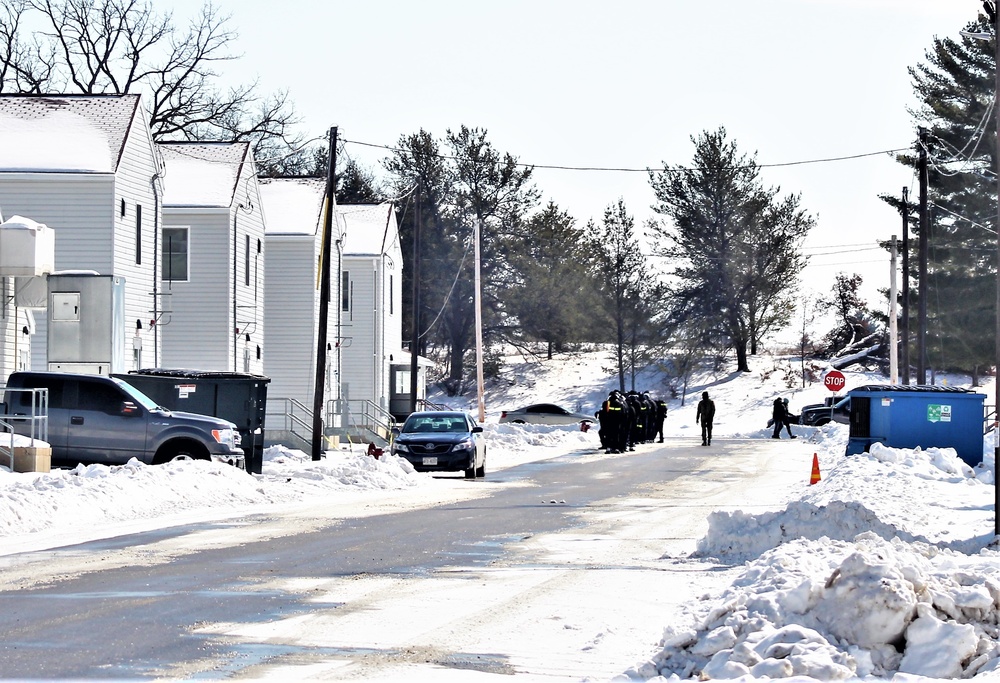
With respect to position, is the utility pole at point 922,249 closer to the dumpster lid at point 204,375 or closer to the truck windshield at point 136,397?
the dumpster lid at point 204,375

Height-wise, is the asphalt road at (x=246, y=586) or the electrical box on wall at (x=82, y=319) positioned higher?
the electrical box on wall at (x=82, y=319)

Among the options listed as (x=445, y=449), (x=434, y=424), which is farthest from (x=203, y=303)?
(x=445, y=449)

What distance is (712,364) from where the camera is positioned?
290ft

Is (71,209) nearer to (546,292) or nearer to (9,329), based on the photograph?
(9,329)

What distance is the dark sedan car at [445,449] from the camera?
102 feet

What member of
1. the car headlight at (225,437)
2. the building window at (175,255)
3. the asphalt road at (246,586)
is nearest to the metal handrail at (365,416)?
the building window at (175,255)

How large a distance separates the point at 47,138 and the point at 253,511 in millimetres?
20016

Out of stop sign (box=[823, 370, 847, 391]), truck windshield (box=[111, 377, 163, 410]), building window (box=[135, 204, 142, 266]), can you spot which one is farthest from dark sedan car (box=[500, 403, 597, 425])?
truck windshield (box=[111, 377, 163, 410])

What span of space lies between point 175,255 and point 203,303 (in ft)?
5.62

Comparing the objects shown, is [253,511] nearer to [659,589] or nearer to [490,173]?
[659,589]

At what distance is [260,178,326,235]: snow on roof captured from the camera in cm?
5144

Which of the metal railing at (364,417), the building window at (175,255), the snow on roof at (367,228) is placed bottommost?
the metal railing at (364,417)

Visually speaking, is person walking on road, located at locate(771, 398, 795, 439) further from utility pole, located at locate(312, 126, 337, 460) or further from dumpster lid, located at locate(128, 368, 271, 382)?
dumpster lid, located at locate(128, 368, 271, 382)

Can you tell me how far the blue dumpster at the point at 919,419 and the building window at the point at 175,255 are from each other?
69.5ft
